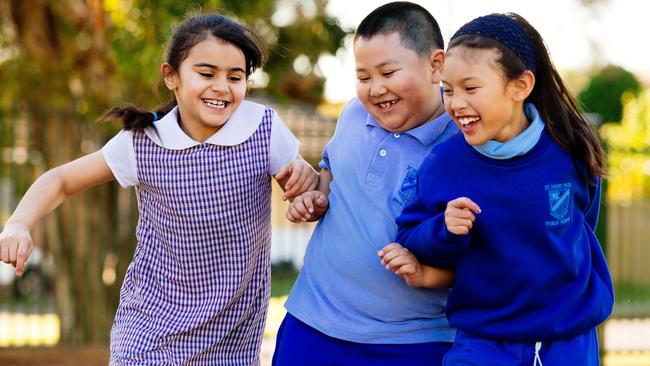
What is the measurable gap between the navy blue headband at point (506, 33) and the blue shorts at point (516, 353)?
798mm

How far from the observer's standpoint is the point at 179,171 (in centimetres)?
363

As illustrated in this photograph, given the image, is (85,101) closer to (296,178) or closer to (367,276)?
(296,178)

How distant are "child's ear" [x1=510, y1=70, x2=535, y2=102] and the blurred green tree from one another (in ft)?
18.5

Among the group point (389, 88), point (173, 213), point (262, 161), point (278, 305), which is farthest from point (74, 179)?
point (278, 305)

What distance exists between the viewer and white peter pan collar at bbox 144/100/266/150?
3.64 metres

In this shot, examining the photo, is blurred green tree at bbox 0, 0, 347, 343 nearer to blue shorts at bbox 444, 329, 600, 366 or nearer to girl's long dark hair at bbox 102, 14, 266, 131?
girl's long dark hair at bbox 102, 14, 266, 131

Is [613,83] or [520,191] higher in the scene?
[613,83]

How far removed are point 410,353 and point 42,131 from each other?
6.73 metres

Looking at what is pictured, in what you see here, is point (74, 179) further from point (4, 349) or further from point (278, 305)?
point (278, 305)

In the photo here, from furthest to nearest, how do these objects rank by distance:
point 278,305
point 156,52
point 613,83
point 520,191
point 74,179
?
1. point 613,83
2. point 278,305
3. point 156,52
4. point 74,179
5. point 520,191

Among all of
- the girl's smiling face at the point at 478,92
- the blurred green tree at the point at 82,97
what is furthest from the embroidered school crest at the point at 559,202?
the blurred green tree at the point at 82,97

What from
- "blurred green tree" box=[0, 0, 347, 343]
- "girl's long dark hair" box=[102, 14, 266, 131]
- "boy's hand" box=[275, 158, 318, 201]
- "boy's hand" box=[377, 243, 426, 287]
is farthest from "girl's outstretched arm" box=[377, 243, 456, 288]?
"blurred green tree" box=[0, 0, 347, 343]

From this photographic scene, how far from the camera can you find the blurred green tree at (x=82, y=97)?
9.14 meters

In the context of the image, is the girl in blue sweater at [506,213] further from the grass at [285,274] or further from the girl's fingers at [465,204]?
the grass at [285,274]
